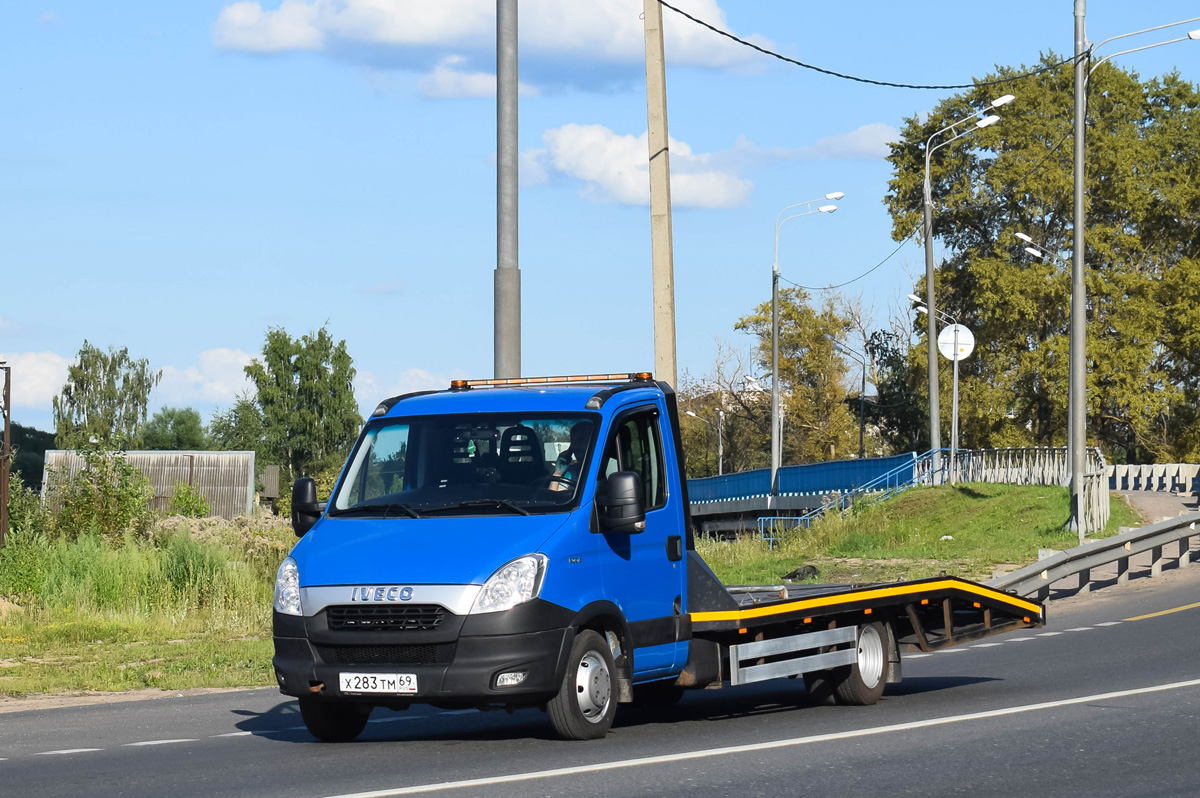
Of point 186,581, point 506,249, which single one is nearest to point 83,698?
point 506,249

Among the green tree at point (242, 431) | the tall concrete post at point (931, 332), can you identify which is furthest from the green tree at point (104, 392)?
the tall concrete post at point (931, 332)

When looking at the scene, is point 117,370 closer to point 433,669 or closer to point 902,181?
point 902,181

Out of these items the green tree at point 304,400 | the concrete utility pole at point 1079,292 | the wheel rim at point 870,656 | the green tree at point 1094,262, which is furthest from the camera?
the green tree at point 304,400

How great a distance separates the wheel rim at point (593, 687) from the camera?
9.41m

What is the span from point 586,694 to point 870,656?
3.11 metres

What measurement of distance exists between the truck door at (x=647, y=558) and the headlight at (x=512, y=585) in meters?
0.68

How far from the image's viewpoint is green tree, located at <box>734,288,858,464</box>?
9106 centimetres

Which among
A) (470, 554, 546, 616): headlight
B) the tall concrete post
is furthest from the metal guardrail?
the tall concrete post

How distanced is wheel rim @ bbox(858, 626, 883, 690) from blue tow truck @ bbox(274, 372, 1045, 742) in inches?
2.7

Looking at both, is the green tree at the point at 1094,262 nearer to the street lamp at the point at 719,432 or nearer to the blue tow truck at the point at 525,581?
the street lamp at the point at 719,432

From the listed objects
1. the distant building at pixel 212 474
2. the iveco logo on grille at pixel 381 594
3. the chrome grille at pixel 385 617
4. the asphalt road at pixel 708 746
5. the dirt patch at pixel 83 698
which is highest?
the distant building at pixel 212 474

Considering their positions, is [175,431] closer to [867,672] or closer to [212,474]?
[212,474]

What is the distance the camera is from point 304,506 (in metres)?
10.1

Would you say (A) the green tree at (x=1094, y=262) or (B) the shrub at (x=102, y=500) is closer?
(B) the shrub at (x=102, y=500)
